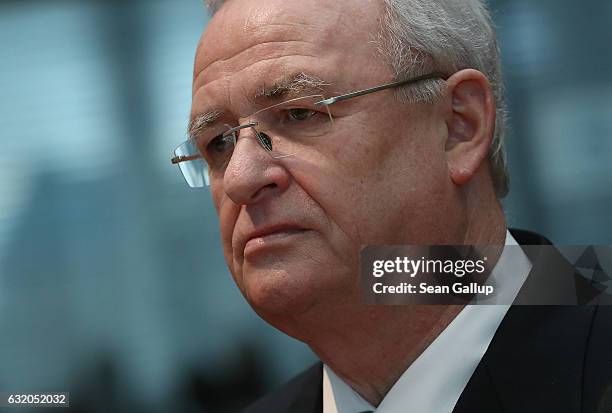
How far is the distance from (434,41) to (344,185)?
1.11 feet

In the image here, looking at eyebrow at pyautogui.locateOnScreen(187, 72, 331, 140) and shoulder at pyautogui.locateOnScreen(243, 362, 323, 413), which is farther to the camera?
shoulder at pyautogui.locateOnScreen(243, 362, 323, 413)

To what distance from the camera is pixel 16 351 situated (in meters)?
2.22

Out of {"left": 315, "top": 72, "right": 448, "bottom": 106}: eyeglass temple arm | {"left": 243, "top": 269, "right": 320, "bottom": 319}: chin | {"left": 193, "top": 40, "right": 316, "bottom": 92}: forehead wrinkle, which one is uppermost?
{"left": 193, "top": 40, "right": 316, "bottom": 92}: forehead wrinkle

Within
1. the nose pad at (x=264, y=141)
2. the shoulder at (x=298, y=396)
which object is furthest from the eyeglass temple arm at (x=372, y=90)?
the shoulder at (x=298, y=396)

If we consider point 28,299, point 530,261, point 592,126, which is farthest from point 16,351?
point 592,126

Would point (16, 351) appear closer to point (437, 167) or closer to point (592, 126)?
point (437, 167)

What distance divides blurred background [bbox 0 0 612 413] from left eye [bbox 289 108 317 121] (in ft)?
2.11

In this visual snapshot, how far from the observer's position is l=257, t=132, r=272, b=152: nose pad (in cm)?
160

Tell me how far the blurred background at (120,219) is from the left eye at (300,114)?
64 cm

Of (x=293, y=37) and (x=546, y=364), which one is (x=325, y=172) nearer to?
(x=293, y=37)

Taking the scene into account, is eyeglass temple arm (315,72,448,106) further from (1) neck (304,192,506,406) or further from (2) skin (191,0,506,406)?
(1) neck (304,192,506,406)

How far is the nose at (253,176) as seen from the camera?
156 cm

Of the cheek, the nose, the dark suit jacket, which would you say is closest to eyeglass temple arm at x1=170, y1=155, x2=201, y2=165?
the cheek

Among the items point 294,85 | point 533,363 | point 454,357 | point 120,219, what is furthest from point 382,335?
point 120,219
